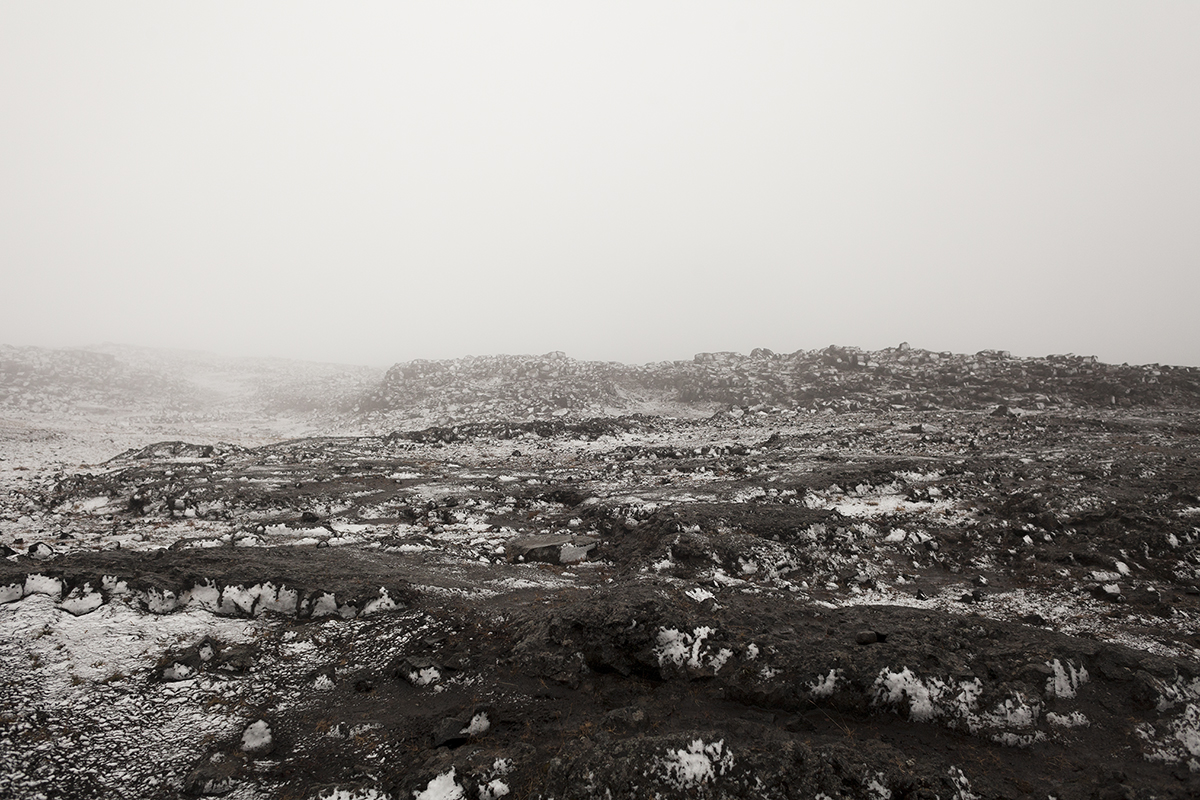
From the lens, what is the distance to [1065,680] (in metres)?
4.33

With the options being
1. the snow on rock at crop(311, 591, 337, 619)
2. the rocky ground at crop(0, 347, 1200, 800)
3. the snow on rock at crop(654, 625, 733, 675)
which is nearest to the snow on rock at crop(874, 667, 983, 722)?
the rocky ground at crop(0, 347, 1200, 800)

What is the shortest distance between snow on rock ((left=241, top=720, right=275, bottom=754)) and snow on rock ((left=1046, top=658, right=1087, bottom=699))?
6.38 meters

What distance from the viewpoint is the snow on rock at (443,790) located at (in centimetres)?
355

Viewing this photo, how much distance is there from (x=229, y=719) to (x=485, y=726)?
215cm

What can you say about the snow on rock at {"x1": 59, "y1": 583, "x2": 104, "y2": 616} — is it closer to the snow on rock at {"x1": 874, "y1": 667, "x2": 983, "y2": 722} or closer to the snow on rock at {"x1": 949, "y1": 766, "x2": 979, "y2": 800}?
the snow on rock at {"x1": 874, "y1": 667, "x2": 983, "y2": 722}

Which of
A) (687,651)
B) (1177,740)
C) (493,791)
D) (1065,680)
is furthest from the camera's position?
(687,651)

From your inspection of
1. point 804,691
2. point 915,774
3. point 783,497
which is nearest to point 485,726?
point 804,691

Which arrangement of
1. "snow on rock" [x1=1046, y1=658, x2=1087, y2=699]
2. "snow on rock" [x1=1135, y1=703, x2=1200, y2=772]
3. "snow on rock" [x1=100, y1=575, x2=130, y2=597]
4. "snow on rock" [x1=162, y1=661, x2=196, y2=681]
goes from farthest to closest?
1. "snow on rock" [x1=100, y1=575, x2=130, y2=597]
2. "snow on rock" [x1=162, y1=661, x2=196, y2=681]
3. "snow on rock" [x1=1046, y1=658, x2=1087, y2=699]
4. "snow on rock" [x1=1135, y1=703, x2=1200, y2=772]

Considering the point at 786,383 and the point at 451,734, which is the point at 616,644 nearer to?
the point at 451,734

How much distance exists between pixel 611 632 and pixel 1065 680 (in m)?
3.92

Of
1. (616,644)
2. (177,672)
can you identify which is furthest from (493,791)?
(177,672)

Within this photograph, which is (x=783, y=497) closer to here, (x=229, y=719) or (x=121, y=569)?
(x=229, y=719)

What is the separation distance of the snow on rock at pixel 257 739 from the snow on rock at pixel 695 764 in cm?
308

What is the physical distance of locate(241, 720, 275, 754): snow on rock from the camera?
3.96 m
